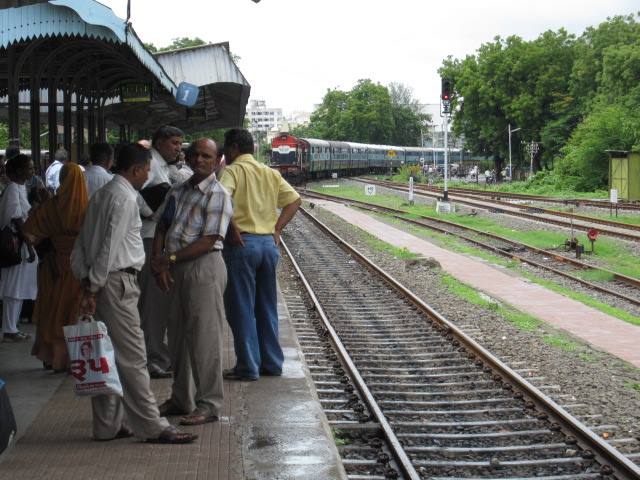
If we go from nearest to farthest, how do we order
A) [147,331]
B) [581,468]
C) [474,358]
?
[581,468], [147,331], [474,358]

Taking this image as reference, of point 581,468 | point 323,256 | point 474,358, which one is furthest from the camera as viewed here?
point 323,256

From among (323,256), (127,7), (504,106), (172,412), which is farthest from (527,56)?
(172,412)

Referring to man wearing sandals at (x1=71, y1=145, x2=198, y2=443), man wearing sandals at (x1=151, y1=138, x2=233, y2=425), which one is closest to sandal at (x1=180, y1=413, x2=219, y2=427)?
man wearing sandals at (x1=151, y1=138, x2=233, y2=425)

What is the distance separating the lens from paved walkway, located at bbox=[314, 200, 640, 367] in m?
11.8

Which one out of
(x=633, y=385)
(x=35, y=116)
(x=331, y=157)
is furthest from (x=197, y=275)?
(x=331, y=157)

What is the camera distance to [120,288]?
5.82m

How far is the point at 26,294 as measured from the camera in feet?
30.8

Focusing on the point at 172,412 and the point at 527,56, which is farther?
the point at 527,56

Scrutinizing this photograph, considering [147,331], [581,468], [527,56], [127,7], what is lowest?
[581,468]

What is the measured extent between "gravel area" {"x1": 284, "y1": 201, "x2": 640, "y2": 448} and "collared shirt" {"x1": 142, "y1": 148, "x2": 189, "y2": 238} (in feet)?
12.6

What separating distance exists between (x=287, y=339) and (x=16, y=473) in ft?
16.3

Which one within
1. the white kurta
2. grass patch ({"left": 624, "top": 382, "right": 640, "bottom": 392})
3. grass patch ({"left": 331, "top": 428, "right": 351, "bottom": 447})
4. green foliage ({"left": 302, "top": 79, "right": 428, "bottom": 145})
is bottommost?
grass patch ({"left": 624, "top": 382, "right": 640, "bottom": 392})

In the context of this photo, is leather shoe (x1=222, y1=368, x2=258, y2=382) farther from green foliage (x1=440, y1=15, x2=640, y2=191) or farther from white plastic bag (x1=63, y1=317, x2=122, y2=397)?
green foliage (x1=440, y1=15, x2=640, y2=191)

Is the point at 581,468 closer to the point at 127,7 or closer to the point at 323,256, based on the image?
the point at 127,7
